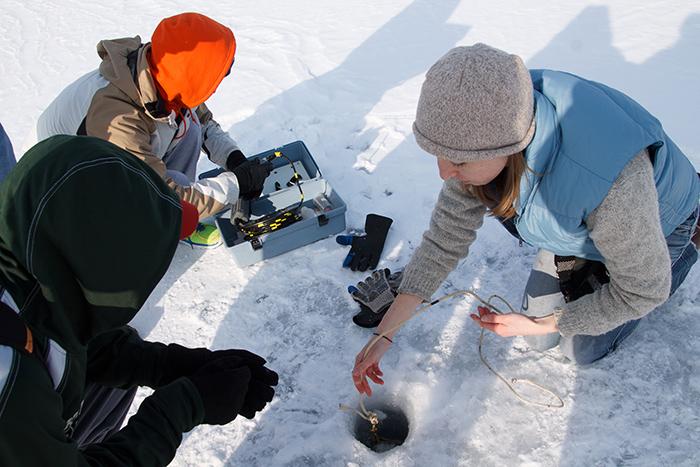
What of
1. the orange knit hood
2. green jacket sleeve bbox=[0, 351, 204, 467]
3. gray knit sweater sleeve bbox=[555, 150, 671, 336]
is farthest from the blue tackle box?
gray knit sweater sleeve bbox=[555, 150, 671, 336]

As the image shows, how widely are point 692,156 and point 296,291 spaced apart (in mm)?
2666

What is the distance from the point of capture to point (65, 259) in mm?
1212

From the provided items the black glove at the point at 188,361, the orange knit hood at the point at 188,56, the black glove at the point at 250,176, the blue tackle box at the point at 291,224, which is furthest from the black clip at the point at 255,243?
the black glove at the point at 188,361

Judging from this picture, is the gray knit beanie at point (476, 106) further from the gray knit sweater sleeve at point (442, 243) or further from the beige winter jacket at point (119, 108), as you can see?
the beige winter jacket at point (119, 108)

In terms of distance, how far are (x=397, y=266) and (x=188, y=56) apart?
155 centimetres

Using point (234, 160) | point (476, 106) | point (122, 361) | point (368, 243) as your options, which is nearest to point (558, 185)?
point (476, 106)

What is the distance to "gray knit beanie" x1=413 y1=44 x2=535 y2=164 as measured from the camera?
4.47 ft

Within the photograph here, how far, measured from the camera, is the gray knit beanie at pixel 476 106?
1.36 metres

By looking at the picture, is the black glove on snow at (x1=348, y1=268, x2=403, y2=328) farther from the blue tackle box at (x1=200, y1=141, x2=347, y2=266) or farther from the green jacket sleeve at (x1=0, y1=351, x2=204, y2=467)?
the green jacket sleeve at (x1=0, y1=351, x2=204, y2=467)

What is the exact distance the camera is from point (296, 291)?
117 inches

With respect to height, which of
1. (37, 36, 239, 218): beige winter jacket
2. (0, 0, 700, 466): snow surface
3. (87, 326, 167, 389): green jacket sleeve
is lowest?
(0, 0, 700, 466): snow surface

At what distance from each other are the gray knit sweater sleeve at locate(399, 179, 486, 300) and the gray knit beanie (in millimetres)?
658

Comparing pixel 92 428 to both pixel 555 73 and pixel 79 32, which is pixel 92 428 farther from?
pixel 79 32

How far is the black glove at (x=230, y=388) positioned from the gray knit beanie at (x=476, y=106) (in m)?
1.04
